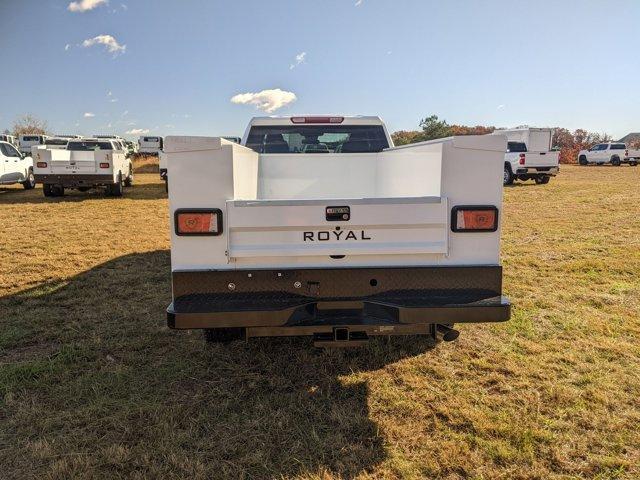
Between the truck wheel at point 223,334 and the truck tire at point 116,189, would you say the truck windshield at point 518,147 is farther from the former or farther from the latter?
the truck wheel at point 223,334

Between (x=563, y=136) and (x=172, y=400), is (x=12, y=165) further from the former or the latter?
(x=563, y=136)

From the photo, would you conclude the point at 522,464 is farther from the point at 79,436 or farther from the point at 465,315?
the point at 79,436

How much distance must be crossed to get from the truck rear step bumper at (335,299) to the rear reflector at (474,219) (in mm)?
254

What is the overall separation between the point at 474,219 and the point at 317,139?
3204mm

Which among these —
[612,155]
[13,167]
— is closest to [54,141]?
[13,167]

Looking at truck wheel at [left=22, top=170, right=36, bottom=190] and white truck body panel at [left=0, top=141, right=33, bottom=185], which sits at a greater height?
white truck body panel at [left=0, top=141, right=33, bottom=185]

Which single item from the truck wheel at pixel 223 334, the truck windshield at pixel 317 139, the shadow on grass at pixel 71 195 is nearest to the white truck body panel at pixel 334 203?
the truck wheel at pixel 223 334

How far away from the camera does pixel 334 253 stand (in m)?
2.90

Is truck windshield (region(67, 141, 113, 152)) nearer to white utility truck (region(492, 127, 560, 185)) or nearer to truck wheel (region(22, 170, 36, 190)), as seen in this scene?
truck wheel (region(22, 170, 36, 190))

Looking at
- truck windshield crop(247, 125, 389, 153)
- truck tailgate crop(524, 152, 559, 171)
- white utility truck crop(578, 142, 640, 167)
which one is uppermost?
white utility truck crop(578, 142, 640, 167)

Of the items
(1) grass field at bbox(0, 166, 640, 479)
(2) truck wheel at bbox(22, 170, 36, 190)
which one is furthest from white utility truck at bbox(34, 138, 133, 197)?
(1) grass field at bbox(0, 166, 640, 479)

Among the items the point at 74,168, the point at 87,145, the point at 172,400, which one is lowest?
the point at 172,400

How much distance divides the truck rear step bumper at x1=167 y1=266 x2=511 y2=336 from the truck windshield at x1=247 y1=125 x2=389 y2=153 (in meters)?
2.85

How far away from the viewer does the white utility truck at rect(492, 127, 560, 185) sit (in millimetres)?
19094
